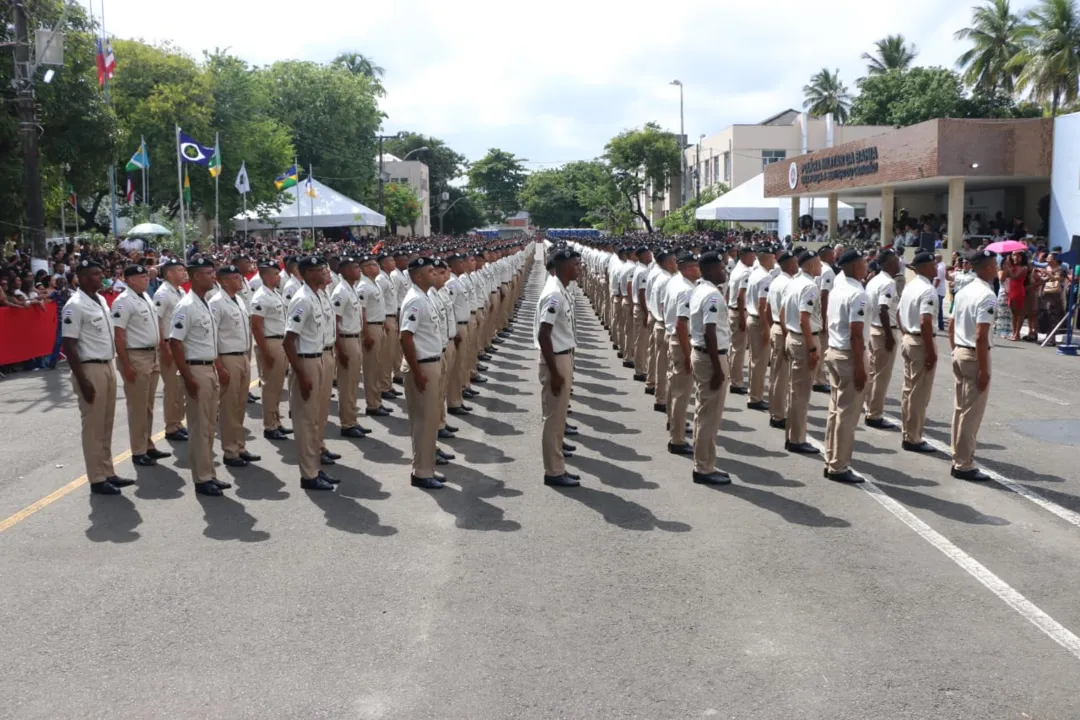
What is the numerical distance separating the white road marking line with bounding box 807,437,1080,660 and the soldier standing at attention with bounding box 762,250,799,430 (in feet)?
8.45

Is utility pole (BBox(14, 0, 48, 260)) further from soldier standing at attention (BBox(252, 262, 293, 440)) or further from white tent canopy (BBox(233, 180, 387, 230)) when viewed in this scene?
white tent canopy (BBox(233, 180, 387, 230))

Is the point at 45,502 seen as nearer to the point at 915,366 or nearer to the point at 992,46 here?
the point at 915,366

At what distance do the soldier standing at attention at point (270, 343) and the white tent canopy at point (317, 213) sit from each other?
3402cm

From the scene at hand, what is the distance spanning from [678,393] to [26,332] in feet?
38.0

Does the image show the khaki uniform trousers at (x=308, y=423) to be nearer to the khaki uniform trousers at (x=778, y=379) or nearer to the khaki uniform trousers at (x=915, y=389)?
the khaki uniform trousers at (x=778, y=379)

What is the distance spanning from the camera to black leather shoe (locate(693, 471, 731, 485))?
8086mm

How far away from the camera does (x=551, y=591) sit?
18.7 ft

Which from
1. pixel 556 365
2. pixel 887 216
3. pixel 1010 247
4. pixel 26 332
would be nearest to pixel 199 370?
pixel 556 365

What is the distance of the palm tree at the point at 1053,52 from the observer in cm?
4050

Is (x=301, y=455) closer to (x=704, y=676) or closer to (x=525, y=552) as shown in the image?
(x=525, y=552)

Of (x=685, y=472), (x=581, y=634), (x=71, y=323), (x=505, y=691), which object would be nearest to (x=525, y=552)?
(x=581, y=634)

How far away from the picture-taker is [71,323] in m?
8.05

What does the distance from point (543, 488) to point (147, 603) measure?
3373mm

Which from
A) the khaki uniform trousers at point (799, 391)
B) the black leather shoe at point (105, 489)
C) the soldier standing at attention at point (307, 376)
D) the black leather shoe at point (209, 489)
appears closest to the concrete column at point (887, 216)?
the khaki uniform trousers at point (799, 391)
